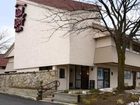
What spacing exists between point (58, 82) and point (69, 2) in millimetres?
9188

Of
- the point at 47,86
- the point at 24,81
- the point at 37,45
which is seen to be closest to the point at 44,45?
the point at 37,45

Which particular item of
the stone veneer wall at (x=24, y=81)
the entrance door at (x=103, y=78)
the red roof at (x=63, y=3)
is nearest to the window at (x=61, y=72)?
the stone veneer wall at (x=24, y=81)

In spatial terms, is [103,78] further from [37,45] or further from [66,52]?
[37,45]

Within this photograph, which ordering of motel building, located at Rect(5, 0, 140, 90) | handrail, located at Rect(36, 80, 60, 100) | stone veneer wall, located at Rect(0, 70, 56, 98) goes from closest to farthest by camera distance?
handrail, located at Rect(36, 80, 60, 100) → stone veneer wall, located at Rect(0, 70, 56, 98) → motel building, located at Rect(5, 0, 140, 90)

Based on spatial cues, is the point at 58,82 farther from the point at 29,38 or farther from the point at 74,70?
the point at 29,38

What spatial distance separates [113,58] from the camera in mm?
36500

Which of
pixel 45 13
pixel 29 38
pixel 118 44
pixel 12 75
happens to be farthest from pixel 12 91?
pixel 118 44

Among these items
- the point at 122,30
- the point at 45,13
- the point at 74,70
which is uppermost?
the point at 45,13

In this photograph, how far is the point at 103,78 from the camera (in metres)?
39.8

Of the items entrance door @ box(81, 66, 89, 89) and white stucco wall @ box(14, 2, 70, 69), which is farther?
entrance door @ box(81, 66, 89, 89)

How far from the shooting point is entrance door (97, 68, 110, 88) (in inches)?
1546

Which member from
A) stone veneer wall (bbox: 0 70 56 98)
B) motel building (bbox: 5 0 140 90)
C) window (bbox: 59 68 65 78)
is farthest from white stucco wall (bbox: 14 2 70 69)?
stone veneer wall (bbox: 0 70 56 98)

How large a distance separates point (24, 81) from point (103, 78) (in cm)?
840

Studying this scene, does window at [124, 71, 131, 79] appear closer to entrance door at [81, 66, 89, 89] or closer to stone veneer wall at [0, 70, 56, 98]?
entrance door at [81, 66, 89, 89]
